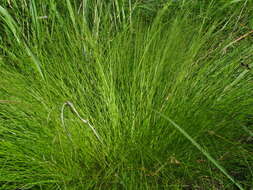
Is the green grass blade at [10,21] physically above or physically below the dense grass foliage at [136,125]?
above

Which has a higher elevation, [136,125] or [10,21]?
[10,21]

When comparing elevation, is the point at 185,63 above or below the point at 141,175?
above

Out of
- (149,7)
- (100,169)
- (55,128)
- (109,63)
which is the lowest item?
(100,169)

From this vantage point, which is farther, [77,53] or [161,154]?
[77,53]

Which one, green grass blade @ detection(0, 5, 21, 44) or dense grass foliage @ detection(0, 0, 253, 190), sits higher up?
green grass blade @ detection(0, 5, 21, 44)

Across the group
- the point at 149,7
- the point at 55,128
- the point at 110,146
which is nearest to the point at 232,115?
the point at 110,146

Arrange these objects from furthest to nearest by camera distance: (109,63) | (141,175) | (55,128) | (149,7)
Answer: (149,7)
(109,63)
(55,128)
(141,175)

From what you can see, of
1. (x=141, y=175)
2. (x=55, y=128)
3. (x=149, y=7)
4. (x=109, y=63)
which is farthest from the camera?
(x=149, y=7)

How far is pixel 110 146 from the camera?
3.45ft

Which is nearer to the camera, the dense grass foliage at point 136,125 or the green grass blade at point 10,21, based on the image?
the dense grass foliage at point 136,125

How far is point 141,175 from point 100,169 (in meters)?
0.17

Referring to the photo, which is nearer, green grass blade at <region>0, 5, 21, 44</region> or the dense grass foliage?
the dense grass foliage

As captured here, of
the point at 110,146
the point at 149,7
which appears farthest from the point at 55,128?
the point at 149,7

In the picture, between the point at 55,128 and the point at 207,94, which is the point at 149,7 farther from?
the point at 55,128
